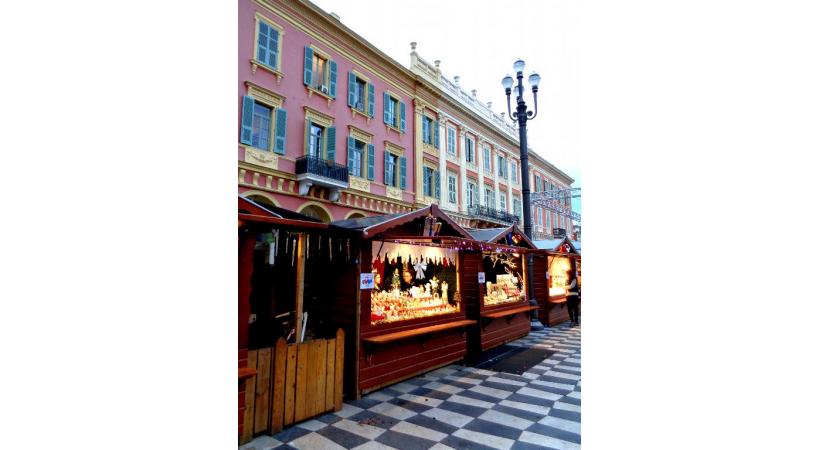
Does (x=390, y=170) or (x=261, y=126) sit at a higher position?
(x=261, y=126)

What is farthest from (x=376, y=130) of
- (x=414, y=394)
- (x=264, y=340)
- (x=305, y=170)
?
(x=414, y=394)

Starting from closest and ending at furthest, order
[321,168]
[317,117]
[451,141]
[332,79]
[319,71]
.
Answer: [321,168], [317,117], [319,71], [332,79], [451,141]

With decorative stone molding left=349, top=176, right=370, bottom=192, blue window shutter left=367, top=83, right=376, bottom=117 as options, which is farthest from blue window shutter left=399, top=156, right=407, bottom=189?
blue window shutter left=367, top=83, right=376, bottom=117

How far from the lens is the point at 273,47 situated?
40.7 feet

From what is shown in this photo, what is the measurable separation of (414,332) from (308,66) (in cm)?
1087

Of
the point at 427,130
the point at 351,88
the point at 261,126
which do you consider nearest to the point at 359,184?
the point at 351,88

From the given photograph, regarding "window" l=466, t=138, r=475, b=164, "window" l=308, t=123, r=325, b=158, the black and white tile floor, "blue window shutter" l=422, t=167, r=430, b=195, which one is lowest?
the black and white tile floor

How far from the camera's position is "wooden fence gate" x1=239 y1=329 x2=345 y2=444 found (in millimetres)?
4141

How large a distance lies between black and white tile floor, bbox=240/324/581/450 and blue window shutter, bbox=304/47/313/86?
11.0 meters

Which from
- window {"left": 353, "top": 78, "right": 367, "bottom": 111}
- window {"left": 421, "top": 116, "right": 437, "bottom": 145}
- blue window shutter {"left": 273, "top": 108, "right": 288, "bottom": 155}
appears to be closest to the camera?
blue window shutter {"left": 273, "top": 108, "right": 288, "bottom": 155}

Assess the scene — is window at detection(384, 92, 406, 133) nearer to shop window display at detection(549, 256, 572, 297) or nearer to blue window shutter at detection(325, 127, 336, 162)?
blue window shutter at detection(325, 127, 336, 162)

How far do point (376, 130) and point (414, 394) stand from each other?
1252 centimetres

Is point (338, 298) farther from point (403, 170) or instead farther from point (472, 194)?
point (472, 194)
